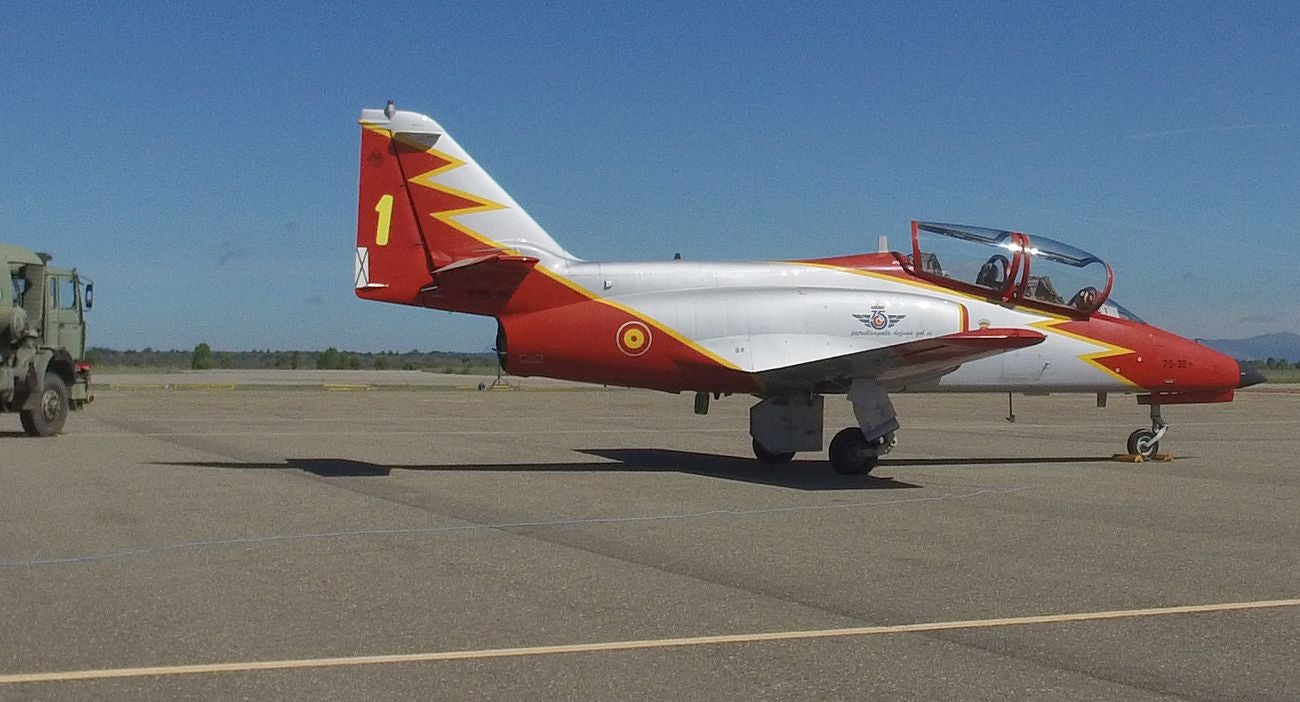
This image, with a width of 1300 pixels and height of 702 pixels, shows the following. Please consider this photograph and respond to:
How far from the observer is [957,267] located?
15977mm

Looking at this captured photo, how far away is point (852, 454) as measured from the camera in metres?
15.2

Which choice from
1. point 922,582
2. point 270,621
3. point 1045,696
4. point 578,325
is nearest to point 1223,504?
point 922,582

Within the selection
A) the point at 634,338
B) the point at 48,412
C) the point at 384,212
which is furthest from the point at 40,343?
the point at 634,338

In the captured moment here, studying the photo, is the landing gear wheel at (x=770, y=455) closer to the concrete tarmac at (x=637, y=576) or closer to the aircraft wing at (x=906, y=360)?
the concrete tarmac at (x=637, y=576)

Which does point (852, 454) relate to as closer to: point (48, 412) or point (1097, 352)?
point (1097, 352)

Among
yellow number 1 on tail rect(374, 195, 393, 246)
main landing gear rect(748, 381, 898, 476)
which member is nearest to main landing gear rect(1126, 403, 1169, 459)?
main landing gear rect(748, 381, 898, 476)

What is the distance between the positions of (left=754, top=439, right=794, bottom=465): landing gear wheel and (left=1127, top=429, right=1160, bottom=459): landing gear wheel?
16.6 feet

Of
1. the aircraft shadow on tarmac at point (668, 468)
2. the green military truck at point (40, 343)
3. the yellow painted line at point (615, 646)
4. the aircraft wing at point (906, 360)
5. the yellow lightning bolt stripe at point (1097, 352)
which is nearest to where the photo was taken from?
the yellow painted line at point (615, 646)

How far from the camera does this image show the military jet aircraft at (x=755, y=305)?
14.7 m

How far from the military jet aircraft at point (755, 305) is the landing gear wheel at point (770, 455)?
0.25 ft

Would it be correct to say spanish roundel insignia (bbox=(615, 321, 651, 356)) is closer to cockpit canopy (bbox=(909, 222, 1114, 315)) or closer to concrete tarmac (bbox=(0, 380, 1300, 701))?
concrete tarmac (bbox=(0, 380, 1300, 701))

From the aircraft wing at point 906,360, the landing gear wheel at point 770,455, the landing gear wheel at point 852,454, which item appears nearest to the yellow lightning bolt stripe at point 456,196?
the aircraft wing at point 906,360

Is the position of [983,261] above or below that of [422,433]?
above

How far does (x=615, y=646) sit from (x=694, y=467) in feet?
33.9
